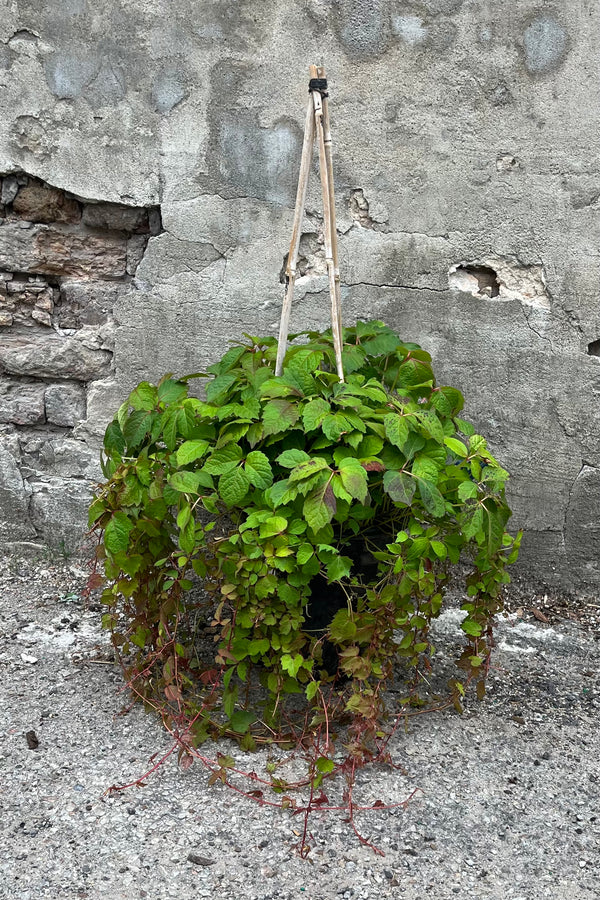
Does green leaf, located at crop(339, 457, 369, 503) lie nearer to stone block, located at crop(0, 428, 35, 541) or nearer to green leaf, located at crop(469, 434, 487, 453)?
green leaf, located at crop(469, 434, 487, 453)

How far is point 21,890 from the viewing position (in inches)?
58.3

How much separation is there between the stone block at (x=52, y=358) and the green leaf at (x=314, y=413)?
3.59ft

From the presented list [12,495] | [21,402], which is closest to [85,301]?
[21,402]

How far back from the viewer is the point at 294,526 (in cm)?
173

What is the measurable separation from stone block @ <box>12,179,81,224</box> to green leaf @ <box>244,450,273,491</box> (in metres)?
1.32

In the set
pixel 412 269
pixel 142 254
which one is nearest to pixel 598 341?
pixel 412 269

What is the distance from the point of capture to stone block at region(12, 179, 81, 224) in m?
2.60

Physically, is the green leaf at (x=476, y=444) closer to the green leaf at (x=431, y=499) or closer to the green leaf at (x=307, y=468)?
the green leaf at (x=431, y=499)

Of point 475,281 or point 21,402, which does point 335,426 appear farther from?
point 21,402

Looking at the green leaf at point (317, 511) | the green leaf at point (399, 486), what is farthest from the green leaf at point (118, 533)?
the green leaf at point (399, 486)

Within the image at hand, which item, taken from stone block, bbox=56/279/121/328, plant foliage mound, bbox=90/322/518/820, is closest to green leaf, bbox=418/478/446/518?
plant foliage mound, bbox=90/322/518/820

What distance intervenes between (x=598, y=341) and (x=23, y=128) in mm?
1941

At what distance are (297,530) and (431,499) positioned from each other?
310 mm

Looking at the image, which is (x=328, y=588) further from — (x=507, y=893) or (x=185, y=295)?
(x=185, y=295)
